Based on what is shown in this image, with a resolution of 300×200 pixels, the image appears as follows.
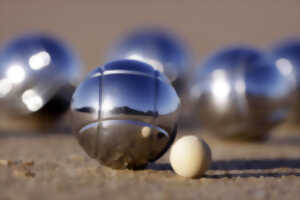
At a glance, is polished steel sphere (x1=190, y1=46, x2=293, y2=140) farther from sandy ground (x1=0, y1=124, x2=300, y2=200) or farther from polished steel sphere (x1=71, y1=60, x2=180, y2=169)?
polished steel sphere (x1=71, y1=60, x2=180, y2=169)

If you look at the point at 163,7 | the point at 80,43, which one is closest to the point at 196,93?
the point at 80,43

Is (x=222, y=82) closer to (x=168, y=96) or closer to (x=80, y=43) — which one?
(x=168, y=96)

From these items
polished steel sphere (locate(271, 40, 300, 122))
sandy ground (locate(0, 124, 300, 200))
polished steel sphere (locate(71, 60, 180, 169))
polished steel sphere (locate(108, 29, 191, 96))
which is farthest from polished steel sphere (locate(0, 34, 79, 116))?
polished steel sphere (locate(271, 40, 300, 122))

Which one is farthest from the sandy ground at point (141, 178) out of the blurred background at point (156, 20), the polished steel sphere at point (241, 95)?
the blurred background at point (156, 20)

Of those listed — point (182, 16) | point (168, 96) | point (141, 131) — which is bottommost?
point (141, 131)

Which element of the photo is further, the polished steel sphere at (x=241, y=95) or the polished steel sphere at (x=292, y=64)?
the polished steel sphere at (x=292, y=64)

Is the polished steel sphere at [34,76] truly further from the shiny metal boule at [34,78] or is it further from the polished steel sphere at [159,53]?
the polished steel sphere at [159,53]
